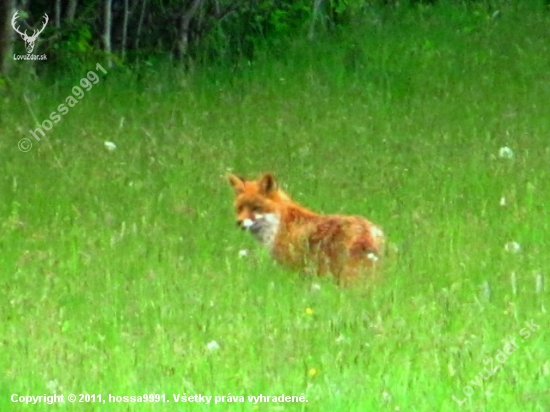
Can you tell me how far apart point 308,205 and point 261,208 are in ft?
5.66

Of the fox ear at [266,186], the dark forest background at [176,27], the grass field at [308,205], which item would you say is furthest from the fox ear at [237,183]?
the dark forest background at [176,27]

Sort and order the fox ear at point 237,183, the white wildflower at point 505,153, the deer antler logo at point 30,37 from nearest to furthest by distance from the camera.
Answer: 1. the fox ear at point 237,183
2. the white wildflower at point 505,153
3. the deer antler logo at point 30,37

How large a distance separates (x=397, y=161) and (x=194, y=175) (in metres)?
2.00

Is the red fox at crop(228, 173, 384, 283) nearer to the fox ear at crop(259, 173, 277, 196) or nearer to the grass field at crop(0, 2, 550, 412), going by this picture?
the fox ear at crop(259, 173, 277, 196)

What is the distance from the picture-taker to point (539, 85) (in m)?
16.0

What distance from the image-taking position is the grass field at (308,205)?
6.69 m

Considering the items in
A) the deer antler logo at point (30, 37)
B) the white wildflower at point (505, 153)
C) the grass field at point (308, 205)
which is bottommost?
the grass field at point (308, 205)

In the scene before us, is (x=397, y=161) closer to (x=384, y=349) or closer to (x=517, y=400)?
(x=384, y=349)

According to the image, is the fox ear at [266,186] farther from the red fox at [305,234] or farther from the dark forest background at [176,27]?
the dark forest background at [176,27]

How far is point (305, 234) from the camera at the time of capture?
9.02 m

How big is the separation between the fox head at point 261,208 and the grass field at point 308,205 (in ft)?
0.73

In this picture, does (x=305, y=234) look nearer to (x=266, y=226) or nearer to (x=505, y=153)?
(x=266, y=226)

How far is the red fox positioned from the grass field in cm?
16

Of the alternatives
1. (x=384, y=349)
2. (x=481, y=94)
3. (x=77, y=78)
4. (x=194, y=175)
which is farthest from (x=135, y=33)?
(x=384, y=349)
